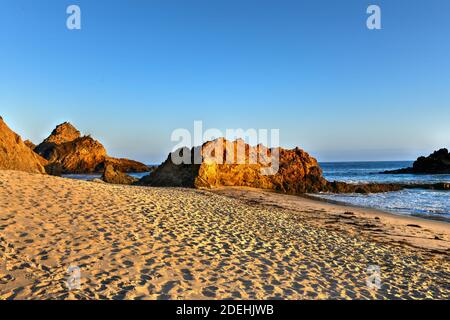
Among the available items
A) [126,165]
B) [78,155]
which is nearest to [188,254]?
[78,155]

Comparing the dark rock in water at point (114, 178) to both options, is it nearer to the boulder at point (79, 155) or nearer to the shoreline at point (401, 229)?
the shoreline at point (401, 229)

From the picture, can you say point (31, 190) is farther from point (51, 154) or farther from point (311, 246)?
point (51, 154)

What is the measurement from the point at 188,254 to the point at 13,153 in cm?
1948

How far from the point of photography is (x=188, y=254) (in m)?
8.66

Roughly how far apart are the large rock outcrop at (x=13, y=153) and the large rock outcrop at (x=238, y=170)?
1547cm

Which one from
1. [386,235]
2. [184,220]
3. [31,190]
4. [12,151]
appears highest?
[12,151]

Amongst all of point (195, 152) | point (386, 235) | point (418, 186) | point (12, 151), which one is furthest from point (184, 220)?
point (418, 186)

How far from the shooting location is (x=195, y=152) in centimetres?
3706

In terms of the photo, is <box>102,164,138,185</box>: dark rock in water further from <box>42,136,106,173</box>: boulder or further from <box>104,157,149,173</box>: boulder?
<box>104,157,149,173</box>: boulder

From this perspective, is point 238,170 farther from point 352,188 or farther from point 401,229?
point 401,229

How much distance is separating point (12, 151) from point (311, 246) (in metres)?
21.3

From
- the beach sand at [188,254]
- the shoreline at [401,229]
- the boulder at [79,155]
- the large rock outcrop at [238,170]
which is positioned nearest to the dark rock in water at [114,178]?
the large rock outcrop at [238,170]

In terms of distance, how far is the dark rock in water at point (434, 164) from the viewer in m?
81.8

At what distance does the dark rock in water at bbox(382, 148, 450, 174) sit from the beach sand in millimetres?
79731
